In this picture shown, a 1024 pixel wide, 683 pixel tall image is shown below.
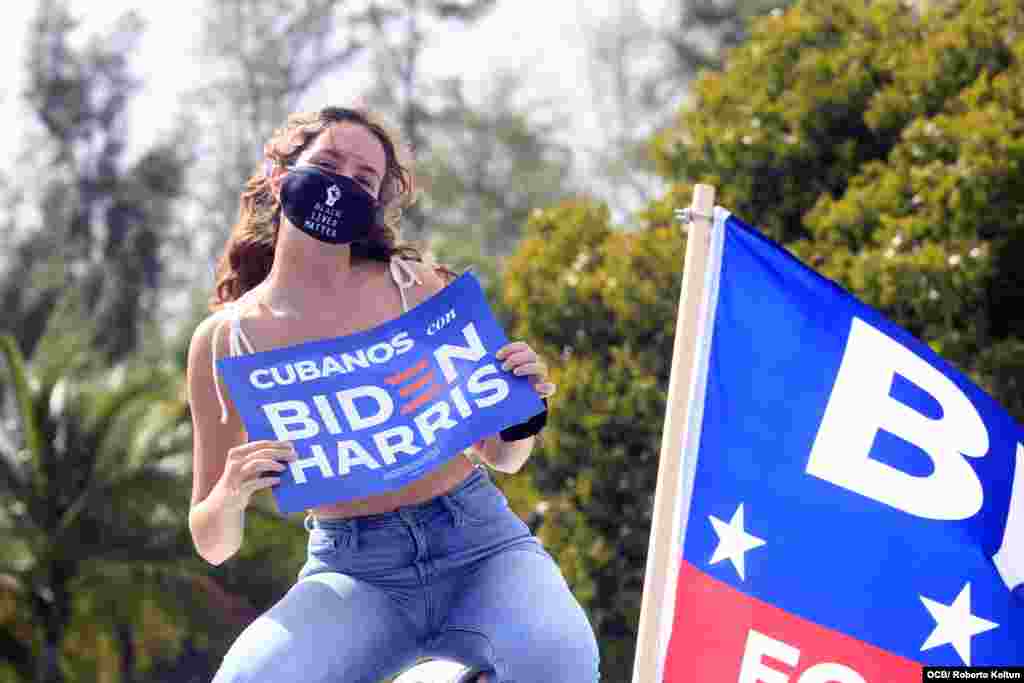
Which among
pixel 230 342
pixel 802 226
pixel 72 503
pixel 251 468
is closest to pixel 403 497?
pixel 251 468

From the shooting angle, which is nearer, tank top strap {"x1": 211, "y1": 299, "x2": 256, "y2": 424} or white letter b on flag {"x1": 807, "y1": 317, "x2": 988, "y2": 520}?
tank top strap {"x1": 211, "y1": 299, "x2": 256, "y2": 424}

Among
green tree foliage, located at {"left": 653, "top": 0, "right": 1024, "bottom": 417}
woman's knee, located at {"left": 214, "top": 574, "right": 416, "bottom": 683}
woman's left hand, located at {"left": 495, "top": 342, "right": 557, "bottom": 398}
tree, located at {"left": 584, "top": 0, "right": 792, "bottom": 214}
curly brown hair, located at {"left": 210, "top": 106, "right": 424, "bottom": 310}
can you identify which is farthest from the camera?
tree, located at {"left": 584, "top": 0, "right": 792, "bottom": 214}

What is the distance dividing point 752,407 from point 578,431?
12.8ft

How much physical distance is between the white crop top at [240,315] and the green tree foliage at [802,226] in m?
3.60

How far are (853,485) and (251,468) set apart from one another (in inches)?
45.8

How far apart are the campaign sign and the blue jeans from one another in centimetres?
12

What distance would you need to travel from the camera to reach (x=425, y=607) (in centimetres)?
296

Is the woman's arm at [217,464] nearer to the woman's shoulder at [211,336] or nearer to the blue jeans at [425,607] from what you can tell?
the woman's shoulder at [211,336]

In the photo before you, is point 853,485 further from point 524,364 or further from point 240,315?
point 240,315

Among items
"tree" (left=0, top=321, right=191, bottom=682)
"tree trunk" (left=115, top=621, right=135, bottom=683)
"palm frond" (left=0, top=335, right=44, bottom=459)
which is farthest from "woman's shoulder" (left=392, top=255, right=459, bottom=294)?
"tree trunk" (left=115, top=621, right=135, bottom=683)

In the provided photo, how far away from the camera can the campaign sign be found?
9.55ft

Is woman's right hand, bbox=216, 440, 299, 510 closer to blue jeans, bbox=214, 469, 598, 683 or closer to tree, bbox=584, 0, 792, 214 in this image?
blue jeans, bbox=214, 469, 598, 683

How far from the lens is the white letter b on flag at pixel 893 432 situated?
317 cm

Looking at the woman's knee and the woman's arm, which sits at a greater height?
the woman's arm
